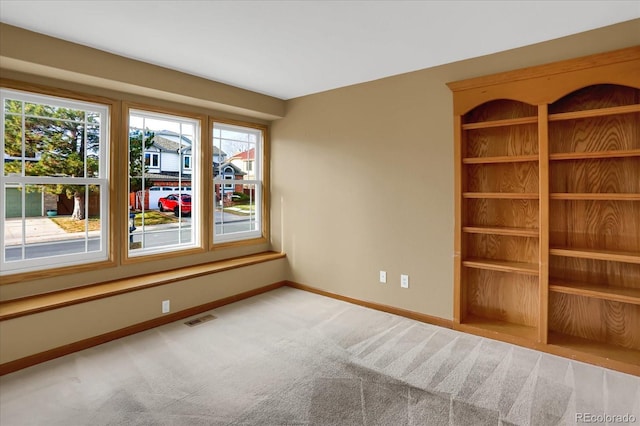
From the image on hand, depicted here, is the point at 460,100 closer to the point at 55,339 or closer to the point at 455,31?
the point at 455,31

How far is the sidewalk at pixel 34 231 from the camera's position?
2803 millimetres

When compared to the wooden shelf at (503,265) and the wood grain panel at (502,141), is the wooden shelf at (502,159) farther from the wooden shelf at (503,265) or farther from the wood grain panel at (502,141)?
the wooden shelf at (503,265)

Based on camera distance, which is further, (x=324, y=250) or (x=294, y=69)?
(x=324, y=250)

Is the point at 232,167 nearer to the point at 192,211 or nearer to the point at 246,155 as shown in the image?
the point at 246,155

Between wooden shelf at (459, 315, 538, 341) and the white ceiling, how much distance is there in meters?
2.40

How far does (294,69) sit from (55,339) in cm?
310

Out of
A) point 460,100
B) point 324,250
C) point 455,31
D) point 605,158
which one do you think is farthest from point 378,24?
point 324,250

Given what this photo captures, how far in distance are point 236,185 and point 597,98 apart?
12.5 ft

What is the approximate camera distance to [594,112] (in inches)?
99.1

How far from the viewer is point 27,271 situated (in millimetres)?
2834

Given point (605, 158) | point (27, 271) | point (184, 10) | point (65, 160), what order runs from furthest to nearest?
point (65, 160), point (27, 271), point (605, 158), point (184, 10)

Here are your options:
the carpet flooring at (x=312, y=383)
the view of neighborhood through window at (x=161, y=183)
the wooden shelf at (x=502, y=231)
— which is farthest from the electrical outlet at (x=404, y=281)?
the view of neighborhood through window at (x=161, y=183)

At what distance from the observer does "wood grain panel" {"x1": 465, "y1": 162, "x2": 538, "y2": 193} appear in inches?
117

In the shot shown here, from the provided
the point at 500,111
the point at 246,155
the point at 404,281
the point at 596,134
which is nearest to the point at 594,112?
the point at 596,134
